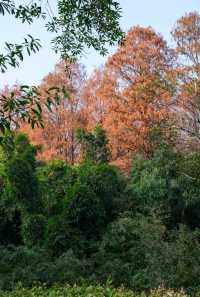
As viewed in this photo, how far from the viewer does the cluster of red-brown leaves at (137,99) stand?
72.9ft

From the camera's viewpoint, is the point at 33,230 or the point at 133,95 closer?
the point at 33,230

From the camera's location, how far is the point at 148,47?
25.3 m

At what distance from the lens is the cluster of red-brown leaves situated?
22.2 meters

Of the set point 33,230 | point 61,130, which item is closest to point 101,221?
point 33,230

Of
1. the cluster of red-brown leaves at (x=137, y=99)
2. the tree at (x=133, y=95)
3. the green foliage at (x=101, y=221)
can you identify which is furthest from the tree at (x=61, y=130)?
the green foliage at (x=101, y=221)

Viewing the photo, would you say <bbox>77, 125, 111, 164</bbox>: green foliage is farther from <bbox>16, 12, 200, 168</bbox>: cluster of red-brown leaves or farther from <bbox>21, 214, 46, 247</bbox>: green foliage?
<bbox>21, 214, 46, 247</bbox>: green foliage

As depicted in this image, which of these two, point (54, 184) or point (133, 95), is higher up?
point (133, 95)

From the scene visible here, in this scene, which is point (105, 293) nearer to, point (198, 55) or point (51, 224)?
point (51, 224)

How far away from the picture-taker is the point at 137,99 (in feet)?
80.3

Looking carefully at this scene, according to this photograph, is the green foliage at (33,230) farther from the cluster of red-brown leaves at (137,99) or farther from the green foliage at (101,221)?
the cluster of red-brown leaves at (137,99)

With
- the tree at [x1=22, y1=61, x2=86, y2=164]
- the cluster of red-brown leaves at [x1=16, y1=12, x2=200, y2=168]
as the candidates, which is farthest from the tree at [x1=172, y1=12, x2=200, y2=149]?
the tree at [x1=22, y1=61, x2=86, y2=164]

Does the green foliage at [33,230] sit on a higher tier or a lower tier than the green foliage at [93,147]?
lower

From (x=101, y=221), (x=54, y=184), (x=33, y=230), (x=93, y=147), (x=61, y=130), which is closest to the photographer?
(x=33, y=230)

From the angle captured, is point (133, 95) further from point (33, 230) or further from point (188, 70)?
point (33, 230)
